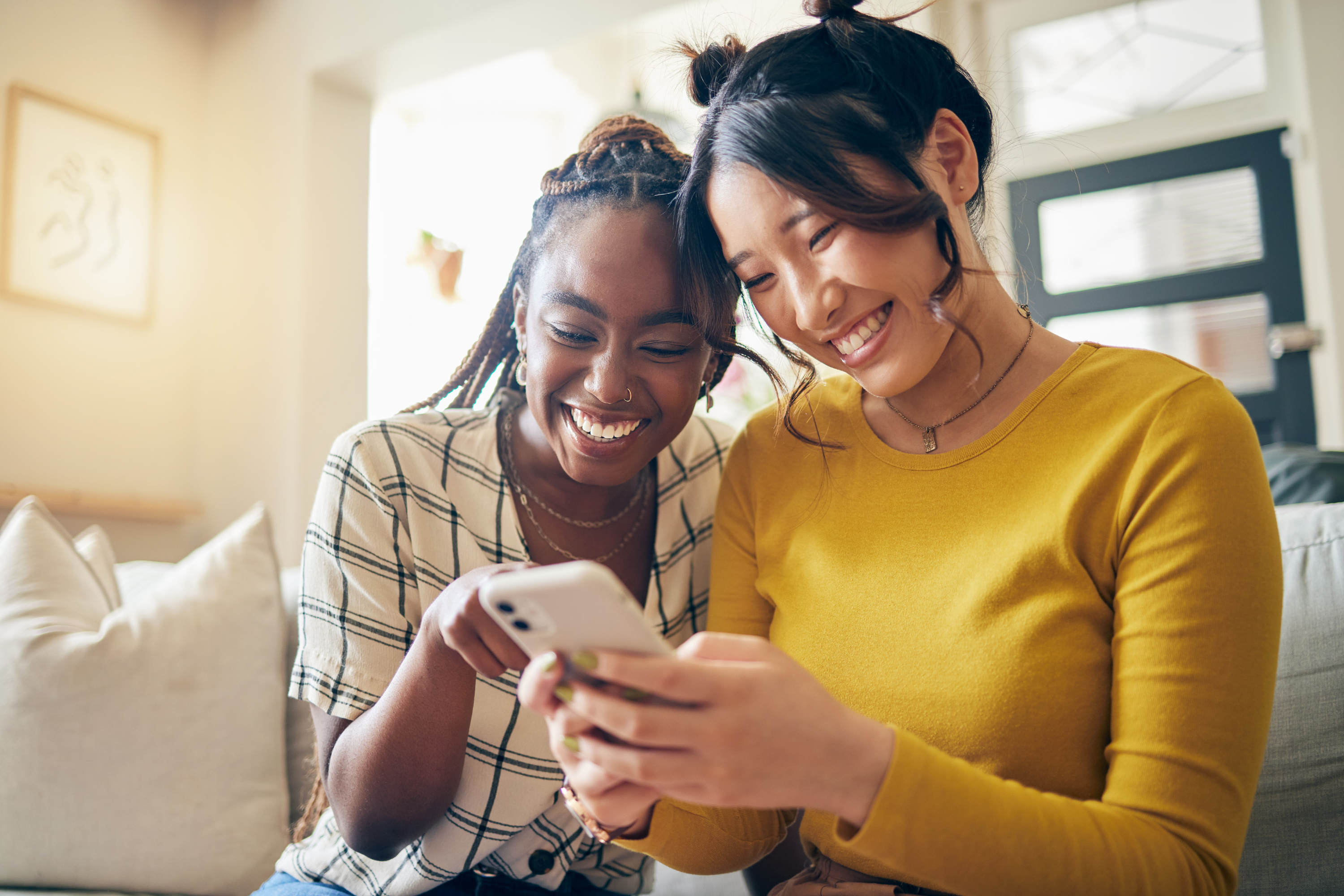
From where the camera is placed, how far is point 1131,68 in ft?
12.5

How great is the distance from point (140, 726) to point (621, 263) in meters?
0.98

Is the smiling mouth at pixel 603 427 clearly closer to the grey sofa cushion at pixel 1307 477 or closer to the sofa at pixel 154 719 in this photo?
the sofa at pixel 154 719

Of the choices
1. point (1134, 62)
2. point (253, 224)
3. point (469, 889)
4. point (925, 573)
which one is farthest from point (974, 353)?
point (1134, 62)

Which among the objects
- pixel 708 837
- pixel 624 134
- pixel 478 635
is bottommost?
pixel 708 837

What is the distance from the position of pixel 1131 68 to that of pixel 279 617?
3674mm

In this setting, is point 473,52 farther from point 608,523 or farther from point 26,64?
point 608,523

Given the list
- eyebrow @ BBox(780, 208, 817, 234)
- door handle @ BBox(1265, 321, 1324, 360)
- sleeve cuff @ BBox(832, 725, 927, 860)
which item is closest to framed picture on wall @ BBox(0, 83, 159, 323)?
eyebrow @ BBox(780, 208, 817, 234)

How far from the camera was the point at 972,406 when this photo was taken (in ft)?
3.56

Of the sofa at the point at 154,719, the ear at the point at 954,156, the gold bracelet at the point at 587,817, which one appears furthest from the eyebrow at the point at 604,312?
the sofa at the point at 154,719

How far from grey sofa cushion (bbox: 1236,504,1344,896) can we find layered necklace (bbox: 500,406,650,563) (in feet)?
2.64

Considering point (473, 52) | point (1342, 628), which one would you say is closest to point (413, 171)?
point (473, 52)

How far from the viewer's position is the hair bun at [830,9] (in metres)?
1.07

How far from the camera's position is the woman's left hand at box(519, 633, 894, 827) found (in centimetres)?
63

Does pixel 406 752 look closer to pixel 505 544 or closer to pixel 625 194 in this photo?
pixel 505 544
